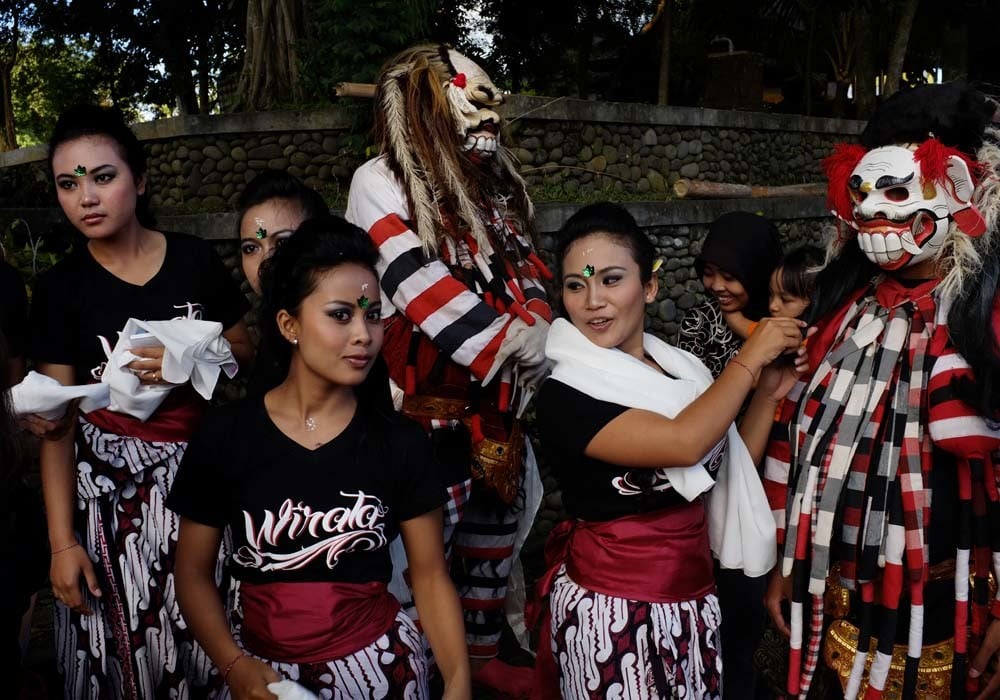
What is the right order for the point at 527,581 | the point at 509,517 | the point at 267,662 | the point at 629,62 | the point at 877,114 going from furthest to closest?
the point at 629,62 < the point at 527,581 < the point at 509,517 < the point at 877,114 < the point at 267,662

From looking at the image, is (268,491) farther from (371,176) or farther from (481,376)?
(371,176)

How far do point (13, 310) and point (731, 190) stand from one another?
6.67 metres

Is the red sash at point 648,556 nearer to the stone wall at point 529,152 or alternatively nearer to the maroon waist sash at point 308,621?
the maroon waist sash at point 308,621

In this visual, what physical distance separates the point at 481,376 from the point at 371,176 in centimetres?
75

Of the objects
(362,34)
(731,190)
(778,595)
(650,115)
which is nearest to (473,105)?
(778,595)

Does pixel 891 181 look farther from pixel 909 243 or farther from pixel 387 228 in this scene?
pixel 387 228

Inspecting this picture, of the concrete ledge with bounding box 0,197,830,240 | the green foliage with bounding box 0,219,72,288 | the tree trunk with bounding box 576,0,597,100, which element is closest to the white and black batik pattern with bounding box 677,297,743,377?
the concrete ledge with bounding box 0,197,830,240

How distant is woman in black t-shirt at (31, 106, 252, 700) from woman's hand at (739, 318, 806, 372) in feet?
5.13

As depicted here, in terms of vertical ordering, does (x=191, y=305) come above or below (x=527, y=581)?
above

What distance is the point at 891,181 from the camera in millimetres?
2143

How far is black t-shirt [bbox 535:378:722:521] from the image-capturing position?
2188 mm

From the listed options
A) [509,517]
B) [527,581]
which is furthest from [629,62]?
[509,517]

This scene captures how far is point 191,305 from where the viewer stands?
270 cm

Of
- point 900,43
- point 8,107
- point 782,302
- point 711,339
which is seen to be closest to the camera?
point 782,302
